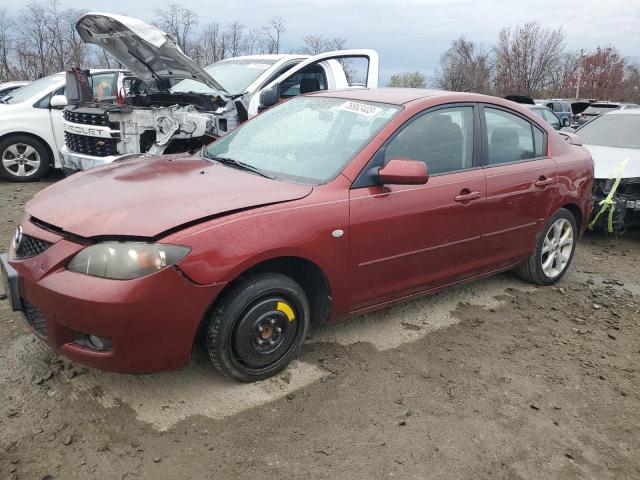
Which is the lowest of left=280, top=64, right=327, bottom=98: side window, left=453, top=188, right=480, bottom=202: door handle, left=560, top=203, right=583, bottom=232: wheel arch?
left=560, top=203, right=583, bottom=232: wheel arch

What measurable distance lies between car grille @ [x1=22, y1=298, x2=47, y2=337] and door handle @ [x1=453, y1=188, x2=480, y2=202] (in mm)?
2583

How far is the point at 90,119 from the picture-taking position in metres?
6.57

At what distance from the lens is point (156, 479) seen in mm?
2324

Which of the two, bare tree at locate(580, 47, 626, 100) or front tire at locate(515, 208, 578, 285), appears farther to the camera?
bare tree at locate(580, 47, 626, 100)

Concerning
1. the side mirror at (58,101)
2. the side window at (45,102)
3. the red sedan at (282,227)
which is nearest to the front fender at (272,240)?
the red sedan at (282,227)

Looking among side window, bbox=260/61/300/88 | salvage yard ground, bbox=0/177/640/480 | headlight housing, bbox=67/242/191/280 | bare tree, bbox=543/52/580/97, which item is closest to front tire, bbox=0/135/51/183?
side window, bbox=260/61/300/88

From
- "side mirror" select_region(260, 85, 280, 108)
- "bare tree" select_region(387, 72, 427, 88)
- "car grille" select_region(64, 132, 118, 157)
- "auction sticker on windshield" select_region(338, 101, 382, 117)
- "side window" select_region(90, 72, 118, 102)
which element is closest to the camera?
"auction sticker on windshield" select_region(338, 101, 382, 117)

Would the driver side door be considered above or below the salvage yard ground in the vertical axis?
above

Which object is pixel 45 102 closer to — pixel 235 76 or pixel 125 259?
pixel 235 76

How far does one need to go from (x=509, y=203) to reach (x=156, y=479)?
9.98 feet

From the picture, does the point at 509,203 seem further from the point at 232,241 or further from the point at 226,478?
the point at 226,478

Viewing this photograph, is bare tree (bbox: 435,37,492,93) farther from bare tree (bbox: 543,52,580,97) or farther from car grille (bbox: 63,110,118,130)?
car grille (bbox: 63,110,118,130)

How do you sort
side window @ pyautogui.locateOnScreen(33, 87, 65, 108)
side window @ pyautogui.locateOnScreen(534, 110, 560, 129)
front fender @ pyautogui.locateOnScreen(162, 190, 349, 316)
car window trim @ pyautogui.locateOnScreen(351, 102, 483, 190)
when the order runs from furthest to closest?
1. side window @ pyautogui.locateOnScreen(534, 110, 560, 129)
2. side window @ pyautogui.locateOnScreen(33, 87, 65, 108)
3. car window trim @ pyautogui.locateOnScreen(351, 102, 483, 190)
4. front fender @ pyautogui.locateOnScreen(162, 190, 349, 316)

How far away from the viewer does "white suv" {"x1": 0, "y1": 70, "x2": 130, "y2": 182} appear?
805 centimetres
